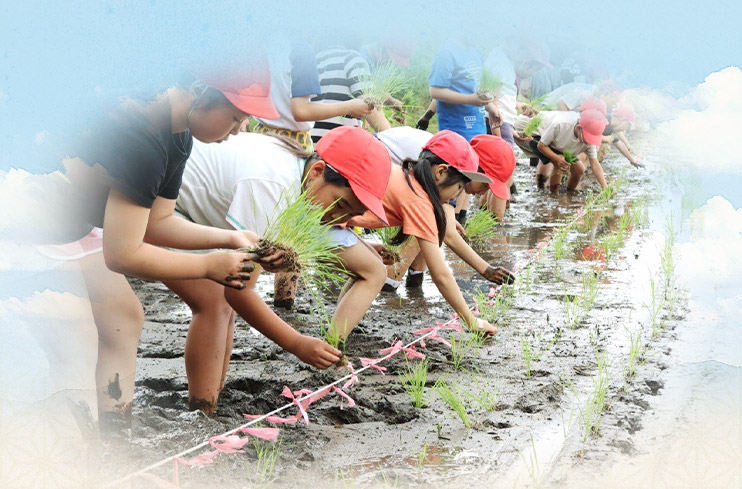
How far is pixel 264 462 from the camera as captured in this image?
98.0 inches

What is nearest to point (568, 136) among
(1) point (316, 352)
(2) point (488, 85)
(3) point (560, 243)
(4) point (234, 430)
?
(2) point (488, 85)

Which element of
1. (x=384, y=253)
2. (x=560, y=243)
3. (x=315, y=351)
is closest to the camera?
(x=315, y=351)

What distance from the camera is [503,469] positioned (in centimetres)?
253

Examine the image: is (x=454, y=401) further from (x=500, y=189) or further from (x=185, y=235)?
(x=500, y=189)

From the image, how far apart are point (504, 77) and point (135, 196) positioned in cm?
529

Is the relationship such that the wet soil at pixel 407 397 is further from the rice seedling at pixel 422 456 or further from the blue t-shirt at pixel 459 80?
the blue t-shirt at pixel 459 80

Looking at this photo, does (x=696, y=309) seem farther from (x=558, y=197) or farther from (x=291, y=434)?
(x=558, y=197)

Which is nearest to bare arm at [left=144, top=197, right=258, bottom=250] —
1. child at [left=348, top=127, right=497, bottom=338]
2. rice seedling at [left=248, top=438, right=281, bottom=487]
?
rice seedling at [left=248, top=438, right=281, bottom=487]

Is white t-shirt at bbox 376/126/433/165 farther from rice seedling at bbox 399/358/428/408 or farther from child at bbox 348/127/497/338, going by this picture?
rice seedling at bbox 399/358/428/408

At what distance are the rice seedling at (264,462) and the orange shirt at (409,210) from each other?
56.7 inches

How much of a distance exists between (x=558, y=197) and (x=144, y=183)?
7277 mm

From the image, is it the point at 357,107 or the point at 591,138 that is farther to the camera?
the point at 591,138

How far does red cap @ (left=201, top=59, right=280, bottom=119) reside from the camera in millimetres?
2203

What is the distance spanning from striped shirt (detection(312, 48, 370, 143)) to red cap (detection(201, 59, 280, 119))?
277 centimetres
